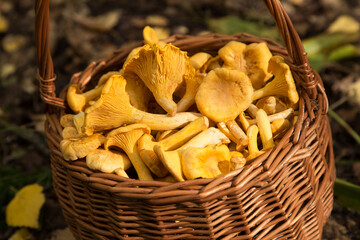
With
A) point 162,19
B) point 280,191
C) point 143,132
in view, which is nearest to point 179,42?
point 143,132

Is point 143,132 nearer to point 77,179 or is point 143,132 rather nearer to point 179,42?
point 77,179

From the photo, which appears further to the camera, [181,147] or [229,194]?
[181,147]

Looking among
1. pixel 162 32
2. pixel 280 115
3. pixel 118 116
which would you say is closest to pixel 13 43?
pixel 162 32

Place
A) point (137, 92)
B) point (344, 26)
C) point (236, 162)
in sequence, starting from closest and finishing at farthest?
point (236, 162) < point (137, 92) < point (344, 26)

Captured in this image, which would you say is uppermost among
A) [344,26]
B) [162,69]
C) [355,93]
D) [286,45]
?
[286,45]

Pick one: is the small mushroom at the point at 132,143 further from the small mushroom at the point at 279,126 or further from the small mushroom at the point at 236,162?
the small mushroom at the point at 279,126

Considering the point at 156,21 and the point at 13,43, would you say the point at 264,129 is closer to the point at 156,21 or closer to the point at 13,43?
the point at 156,21
